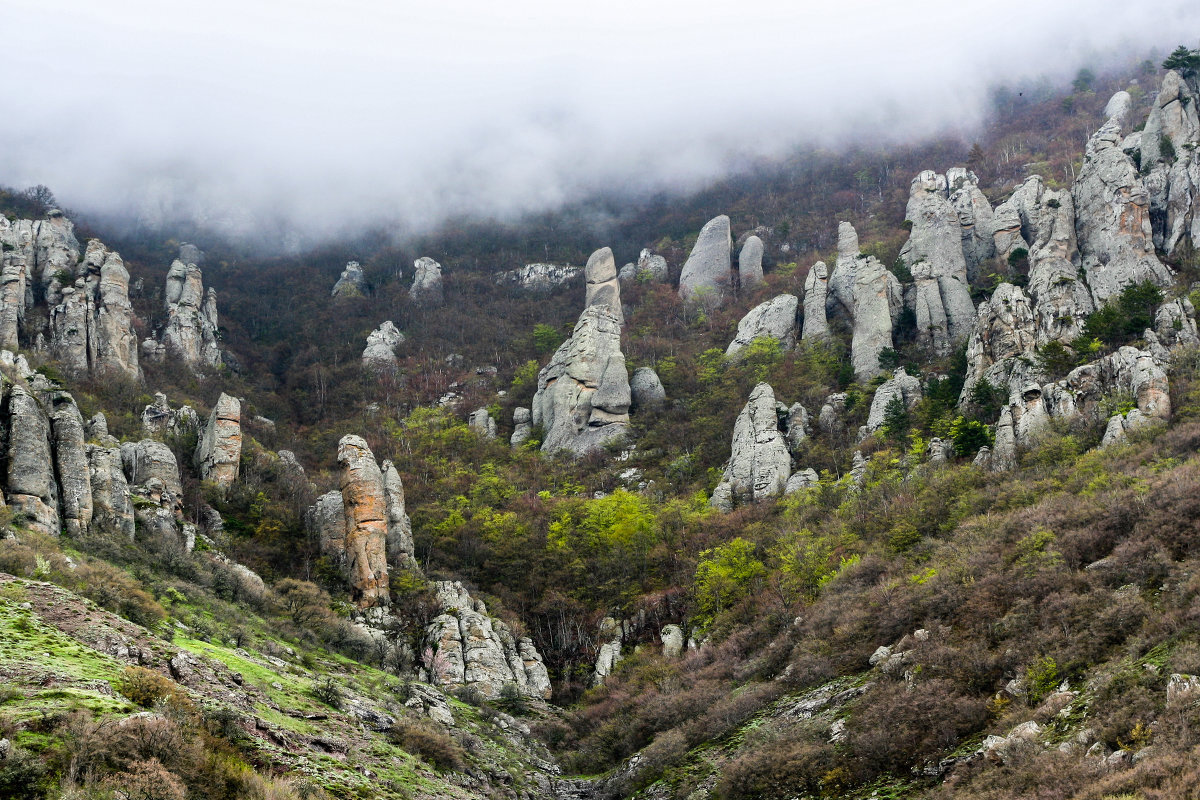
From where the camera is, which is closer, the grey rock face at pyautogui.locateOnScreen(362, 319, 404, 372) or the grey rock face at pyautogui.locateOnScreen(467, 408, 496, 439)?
the grey rock face at pyautogui.locateOnScreen(467, 408, 496, 439)

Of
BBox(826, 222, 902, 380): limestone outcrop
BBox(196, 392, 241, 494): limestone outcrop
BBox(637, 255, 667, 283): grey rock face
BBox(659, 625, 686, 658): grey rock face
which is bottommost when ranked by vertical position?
BBox(659, 625, 686, 658): grey rock face

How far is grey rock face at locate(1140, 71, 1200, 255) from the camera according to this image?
205 feet

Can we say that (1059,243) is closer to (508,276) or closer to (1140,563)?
(1140,563)

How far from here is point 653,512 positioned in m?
59.8

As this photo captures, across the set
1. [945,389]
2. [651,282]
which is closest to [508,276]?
[651,282]

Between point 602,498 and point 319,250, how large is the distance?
102m

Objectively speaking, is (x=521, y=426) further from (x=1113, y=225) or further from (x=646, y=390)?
(x=1113, y=225)

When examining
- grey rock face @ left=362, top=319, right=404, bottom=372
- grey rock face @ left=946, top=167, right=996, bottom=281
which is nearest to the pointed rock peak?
grey rock face @ left=946, top=167, right=996, bottom=281

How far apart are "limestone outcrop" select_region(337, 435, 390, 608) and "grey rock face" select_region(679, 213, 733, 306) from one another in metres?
65.7

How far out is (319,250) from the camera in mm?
143500

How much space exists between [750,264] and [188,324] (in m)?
72.5

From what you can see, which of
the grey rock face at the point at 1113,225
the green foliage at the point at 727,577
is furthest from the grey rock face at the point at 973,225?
the green foliage at the point at 727,577

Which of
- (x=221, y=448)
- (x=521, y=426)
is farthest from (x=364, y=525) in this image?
(x=521, y=426)

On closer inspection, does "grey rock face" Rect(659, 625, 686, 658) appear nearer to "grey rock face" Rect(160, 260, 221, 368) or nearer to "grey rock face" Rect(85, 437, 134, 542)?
"grey rock face" Rect(85, 437, 134, 542)
